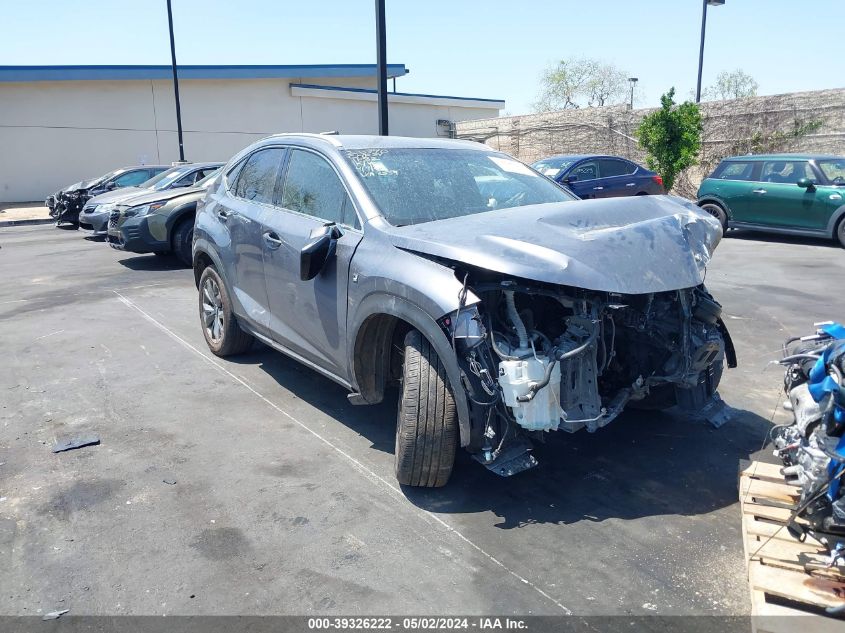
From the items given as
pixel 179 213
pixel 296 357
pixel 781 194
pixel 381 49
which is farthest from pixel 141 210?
pixel 781 194

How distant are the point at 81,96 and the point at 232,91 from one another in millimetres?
6211

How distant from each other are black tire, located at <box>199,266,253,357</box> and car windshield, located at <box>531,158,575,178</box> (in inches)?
332

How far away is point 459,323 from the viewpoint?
330 centimetres

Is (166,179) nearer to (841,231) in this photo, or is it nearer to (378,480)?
(378,480)

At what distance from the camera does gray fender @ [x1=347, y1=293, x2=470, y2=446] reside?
3357mm

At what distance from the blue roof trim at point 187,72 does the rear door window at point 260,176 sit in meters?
24.9

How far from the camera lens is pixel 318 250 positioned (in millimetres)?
4102

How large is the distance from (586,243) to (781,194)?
37.7 ft

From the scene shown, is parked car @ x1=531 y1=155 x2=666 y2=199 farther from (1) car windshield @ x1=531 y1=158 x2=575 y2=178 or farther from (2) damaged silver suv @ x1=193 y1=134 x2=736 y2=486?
(2) damaged silver suv @ x1=193 y1=134 x2=736 y2=486

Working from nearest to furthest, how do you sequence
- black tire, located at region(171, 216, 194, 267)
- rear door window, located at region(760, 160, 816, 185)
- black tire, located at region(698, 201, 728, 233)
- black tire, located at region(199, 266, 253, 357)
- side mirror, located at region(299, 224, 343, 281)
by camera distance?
side mirror, located at region(299, 224, 343, 281) < black tire, located at region(199, 266, 253, 357) < black tire, located at region(171, 216, 194, 267) < rear door window, located at region(760, 160, 816, 185) < black tire, located at region(698, 201, 728, 233)

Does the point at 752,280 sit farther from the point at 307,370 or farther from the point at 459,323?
the point at 459,323

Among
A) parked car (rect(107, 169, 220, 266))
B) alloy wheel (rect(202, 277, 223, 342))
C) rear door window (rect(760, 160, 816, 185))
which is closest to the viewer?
alloy wheel (rect(202, 277, 223, 342))

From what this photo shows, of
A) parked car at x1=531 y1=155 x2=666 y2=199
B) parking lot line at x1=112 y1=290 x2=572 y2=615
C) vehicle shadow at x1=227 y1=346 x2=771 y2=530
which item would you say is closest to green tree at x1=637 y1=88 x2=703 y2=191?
parked car at x1=531 y1=155 x2=666 y2=199

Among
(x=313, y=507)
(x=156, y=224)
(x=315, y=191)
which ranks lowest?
(x=313, y=507)
